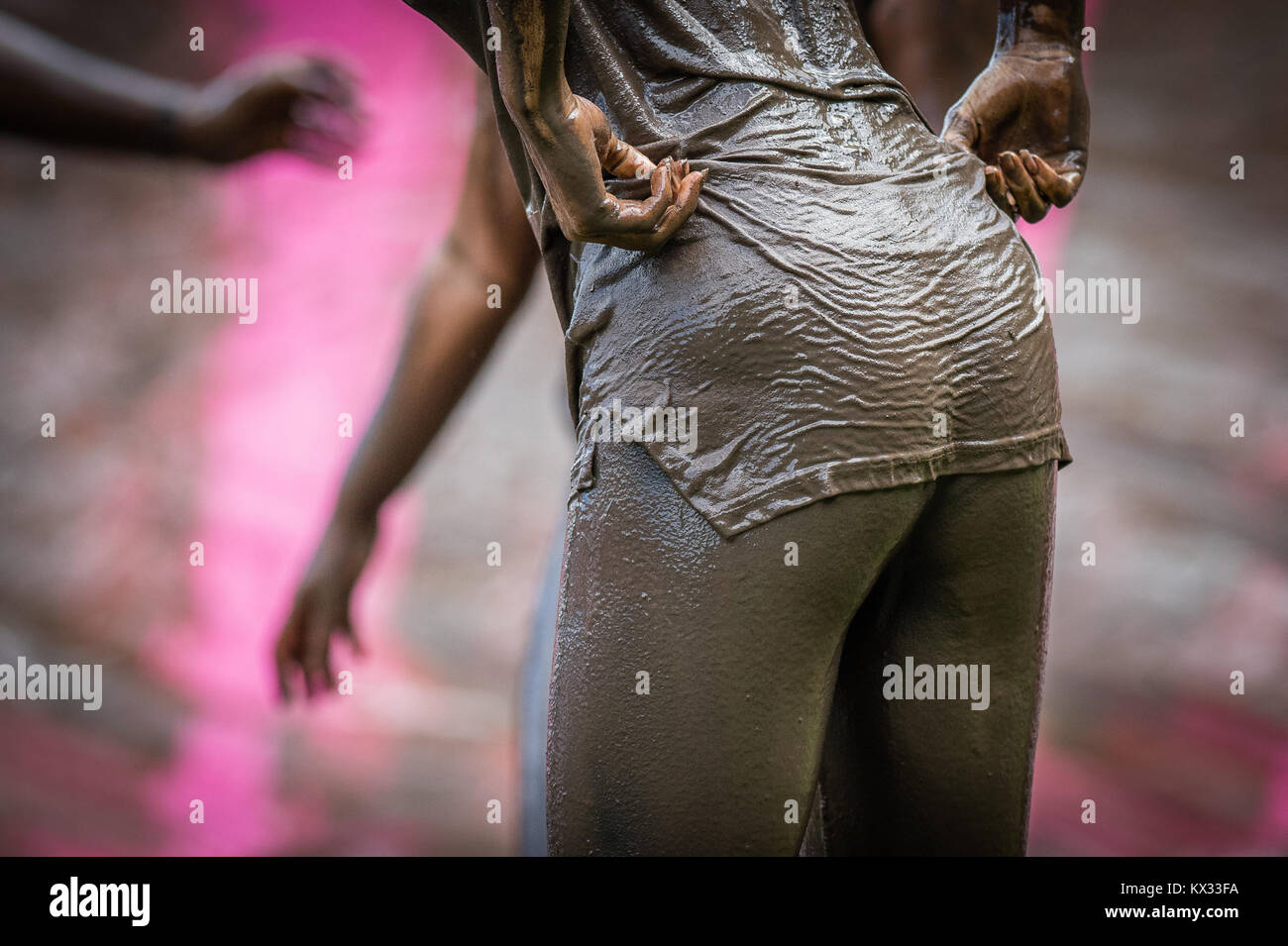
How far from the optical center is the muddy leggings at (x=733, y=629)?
102cm

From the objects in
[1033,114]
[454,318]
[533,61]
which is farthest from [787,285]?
[454,318]

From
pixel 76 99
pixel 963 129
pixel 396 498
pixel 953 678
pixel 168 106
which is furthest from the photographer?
pixel 396 498

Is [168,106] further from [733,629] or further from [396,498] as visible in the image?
[396,498]

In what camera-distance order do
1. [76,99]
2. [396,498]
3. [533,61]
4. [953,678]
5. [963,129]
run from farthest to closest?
[396,498] → [76,99] → [963,129] → [953,678] → [533,61]

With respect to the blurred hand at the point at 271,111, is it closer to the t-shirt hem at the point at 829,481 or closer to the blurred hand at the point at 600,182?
the blurred hand at the point at 600,182

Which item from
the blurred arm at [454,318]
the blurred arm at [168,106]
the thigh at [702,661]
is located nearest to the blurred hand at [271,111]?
the blurred arm at [168,106]

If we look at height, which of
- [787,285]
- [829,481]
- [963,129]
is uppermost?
[963,129]

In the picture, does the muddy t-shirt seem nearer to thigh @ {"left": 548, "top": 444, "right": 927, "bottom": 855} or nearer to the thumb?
thigh @ {"left": 548, "top": 444, "right": 927, "bottom": 855}

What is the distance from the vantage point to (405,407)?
1535 mm

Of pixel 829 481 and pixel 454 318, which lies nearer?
pixel 829 481

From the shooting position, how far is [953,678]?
3.83 feet

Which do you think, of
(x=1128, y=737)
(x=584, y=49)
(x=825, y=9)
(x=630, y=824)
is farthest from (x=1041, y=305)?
(x=1128, y=737)

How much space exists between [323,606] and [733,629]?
2.52 feet

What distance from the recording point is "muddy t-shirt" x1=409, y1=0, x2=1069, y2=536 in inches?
40.4
